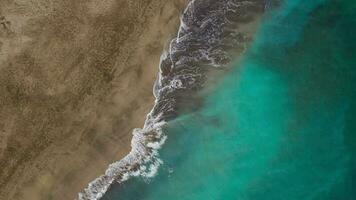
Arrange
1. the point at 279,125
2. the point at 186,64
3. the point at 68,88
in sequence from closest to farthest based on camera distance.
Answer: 1. the point at 68,88
2. the point at 186,64
3. the point at 279,125

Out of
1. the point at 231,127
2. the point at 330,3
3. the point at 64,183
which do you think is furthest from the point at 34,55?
the point at 330,3

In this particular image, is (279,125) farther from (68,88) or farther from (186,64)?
(68,88)

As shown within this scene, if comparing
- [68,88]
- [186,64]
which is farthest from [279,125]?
[68,88]

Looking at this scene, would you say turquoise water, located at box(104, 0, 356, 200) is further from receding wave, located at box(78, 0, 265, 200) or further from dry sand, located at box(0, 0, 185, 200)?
dry sand, located at box(0, 0, 185, 200)

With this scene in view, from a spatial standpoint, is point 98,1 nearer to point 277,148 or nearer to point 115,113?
point 115,113

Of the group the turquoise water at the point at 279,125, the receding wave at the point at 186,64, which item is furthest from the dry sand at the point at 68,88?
the turquoise water at the point at 279,125
